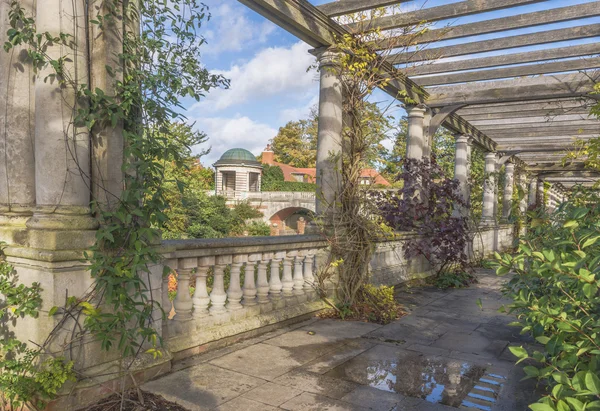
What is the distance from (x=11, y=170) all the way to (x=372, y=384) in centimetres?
291

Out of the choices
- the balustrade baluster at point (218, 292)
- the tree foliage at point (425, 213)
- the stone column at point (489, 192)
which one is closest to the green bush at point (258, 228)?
the stone column at point (489, 192)

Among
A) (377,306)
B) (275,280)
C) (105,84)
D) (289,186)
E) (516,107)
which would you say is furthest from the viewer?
(289,186)

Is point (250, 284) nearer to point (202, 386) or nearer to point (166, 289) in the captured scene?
point (166, 289)

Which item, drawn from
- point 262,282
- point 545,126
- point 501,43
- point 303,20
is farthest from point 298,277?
point 545,126

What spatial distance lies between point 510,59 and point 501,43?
661 mm

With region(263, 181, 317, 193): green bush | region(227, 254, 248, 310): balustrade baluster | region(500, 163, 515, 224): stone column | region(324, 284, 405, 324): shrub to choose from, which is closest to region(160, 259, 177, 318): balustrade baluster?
region(227, 254, 248, 310): balustrade baluster

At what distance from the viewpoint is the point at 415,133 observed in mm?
8328

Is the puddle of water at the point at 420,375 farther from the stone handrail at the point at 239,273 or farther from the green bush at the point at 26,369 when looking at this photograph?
the green bush at the point at 26,369

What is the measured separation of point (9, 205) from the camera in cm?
306

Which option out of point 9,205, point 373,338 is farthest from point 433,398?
point 9,205

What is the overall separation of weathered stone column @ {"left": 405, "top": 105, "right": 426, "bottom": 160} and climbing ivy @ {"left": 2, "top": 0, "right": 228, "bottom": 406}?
572cm

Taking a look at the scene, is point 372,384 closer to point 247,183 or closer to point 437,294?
point 437,294

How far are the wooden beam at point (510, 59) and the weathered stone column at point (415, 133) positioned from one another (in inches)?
40.5

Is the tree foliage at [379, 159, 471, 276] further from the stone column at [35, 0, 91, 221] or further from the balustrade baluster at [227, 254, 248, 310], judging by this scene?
the stone column at [35, 0, 91, 221]
